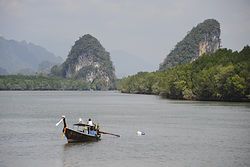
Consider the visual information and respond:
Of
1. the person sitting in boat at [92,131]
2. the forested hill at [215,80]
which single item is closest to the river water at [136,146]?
the person sitting in boat at [92,131]

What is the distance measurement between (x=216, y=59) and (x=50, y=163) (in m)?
88.9

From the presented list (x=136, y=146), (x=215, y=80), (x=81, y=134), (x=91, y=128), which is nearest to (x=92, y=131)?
(x=91, y=128)

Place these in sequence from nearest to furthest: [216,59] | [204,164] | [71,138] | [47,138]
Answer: [204,164] < [71,138] < [47,138] < [216,59]

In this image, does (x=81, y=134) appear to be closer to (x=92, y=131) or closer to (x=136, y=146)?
(x=92, y=131)

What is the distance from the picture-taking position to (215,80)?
88.5m

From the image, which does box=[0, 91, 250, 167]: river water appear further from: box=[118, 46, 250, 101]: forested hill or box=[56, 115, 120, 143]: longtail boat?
box=[118, 46, 250, 101]: forested hill

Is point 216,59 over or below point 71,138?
over

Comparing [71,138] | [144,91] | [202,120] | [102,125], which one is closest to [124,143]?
[71,138]

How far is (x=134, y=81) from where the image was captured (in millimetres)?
164500

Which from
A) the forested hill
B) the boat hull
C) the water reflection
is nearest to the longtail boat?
the boat hull

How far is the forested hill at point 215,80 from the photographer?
84.0m

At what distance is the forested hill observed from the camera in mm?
84000

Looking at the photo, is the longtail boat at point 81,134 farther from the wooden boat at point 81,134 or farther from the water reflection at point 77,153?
the water reflection at point 77,153

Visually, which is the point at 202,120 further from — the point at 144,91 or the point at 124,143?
the point at 144,91
